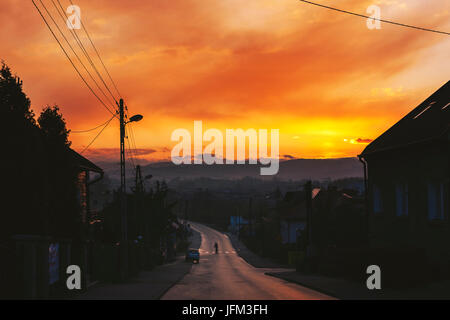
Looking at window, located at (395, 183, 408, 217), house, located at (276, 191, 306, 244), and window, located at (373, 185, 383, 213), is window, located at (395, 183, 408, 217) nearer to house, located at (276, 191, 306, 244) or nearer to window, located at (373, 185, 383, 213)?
window, located at (373, 185, 383, 213)

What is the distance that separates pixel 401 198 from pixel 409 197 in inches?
65.1

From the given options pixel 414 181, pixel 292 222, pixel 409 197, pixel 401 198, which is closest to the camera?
pixel 414 181

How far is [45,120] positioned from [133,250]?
13.4 meters

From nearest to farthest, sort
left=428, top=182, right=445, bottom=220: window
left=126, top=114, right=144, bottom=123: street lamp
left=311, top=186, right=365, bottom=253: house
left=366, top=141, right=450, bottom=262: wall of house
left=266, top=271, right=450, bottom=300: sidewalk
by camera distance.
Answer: left=266, top=271, right=450, bottom=300: sidewalk → left=366, top=141, right=450, bottom=262: wall of house → left=428, top=182, right=445, bottom=220: window → left=126, top=114, right=144, bottom=123: street lamp → left=311, top=186, right=365, bottom=253: house

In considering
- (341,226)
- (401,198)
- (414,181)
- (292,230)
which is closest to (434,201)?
(414,181)

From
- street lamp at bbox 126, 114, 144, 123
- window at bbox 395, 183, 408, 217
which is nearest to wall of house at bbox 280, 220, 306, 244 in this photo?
window at bbox 395, 183, 408, 217

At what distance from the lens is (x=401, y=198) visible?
2953 cm

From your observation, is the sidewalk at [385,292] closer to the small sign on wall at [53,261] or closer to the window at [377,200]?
the window at [377,200]

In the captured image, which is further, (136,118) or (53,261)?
(136,118)

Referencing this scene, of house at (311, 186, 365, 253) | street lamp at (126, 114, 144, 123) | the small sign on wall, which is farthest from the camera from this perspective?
house at (311, 186, 365, 253)

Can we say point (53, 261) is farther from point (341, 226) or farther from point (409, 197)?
point (341, 226)

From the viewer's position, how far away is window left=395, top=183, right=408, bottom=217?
2873 centimetres

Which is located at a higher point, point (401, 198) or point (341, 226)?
point (401, 198)

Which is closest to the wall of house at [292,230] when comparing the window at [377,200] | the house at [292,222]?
the house at [292,222]
